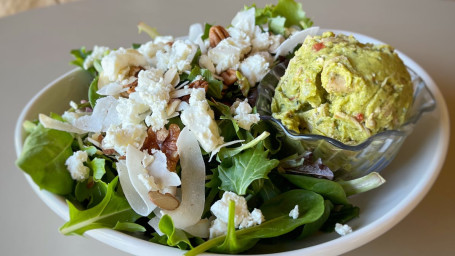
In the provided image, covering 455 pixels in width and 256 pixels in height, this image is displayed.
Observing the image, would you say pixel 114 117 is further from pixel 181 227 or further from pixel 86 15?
pixel 86 15


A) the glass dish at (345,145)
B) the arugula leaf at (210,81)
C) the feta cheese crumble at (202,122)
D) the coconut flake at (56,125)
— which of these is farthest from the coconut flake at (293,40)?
the coconut flake at (56,125)

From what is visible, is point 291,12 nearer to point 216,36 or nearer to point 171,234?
point 216,36

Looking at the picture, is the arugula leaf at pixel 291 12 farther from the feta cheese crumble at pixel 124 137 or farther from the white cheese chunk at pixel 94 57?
the feta cheese crumble at pixel 124 137

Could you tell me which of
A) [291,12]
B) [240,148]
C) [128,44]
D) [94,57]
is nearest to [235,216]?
[240,148]

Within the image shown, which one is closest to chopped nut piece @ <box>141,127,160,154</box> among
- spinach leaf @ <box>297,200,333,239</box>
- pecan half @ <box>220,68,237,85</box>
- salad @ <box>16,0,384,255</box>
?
salad @ <box>16,0,384,255</box>

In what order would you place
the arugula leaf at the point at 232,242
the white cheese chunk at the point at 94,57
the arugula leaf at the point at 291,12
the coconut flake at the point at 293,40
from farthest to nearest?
the arugula leaf at the point at 291,12, the white cheese chunk at the point at 94,57, the coconut flake at the point at 293,40, the arugula leaf at the point at 232,242

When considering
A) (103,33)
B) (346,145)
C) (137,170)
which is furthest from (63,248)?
(103,33)
